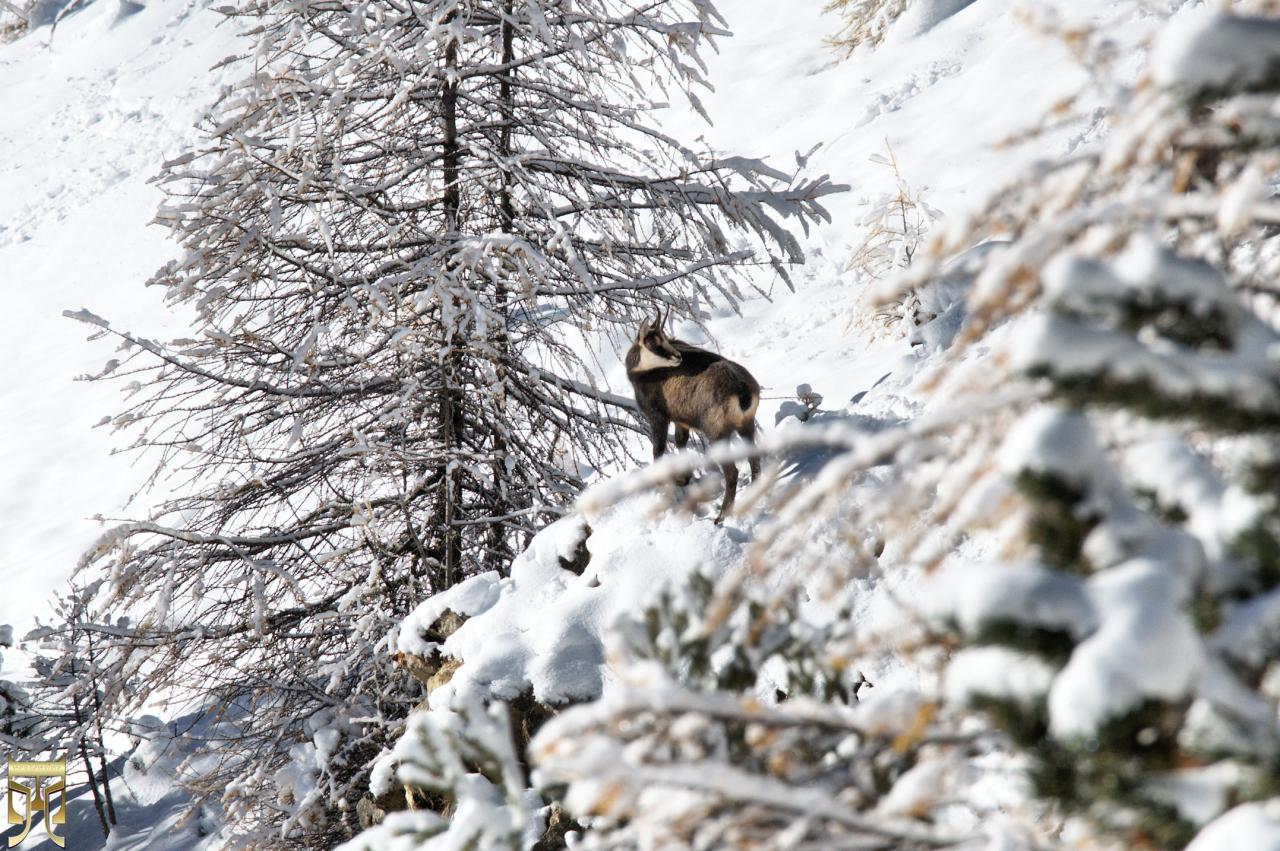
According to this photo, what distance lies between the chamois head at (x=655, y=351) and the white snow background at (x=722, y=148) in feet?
2.95

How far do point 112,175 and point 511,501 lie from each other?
1014 inches

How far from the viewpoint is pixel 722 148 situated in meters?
15.9

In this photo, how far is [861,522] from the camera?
4.26ft

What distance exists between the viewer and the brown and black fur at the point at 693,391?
15.1 ft

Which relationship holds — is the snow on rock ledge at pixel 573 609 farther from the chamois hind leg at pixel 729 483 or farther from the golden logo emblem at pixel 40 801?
the golden logo emblem at pixel 40 801

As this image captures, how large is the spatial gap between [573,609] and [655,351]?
1311mm

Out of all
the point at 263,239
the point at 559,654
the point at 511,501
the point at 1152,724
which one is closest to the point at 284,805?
the point at 511,501

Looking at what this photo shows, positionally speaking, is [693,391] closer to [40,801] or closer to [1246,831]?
[1246,831]

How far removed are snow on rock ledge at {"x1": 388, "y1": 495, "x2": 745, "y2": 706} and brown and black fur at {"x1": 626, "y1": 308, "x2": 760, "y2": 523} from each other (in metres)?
0.28

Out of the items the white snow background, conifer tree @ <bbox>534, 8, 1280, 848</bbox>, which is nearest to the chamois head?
the white snow background

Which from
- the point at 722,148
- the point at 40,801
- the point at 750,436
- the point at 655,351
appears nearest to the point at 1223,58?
the point at 750,436

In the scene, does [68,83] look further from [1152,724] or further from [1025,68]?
[1152,724]

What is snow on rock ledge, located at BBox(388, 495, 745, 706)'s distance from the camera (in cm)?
419

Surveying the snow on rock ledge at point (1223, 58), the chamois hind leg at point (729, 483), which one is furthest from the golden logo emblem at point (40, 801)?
the snow on rock ledge at point (1223, 58)
